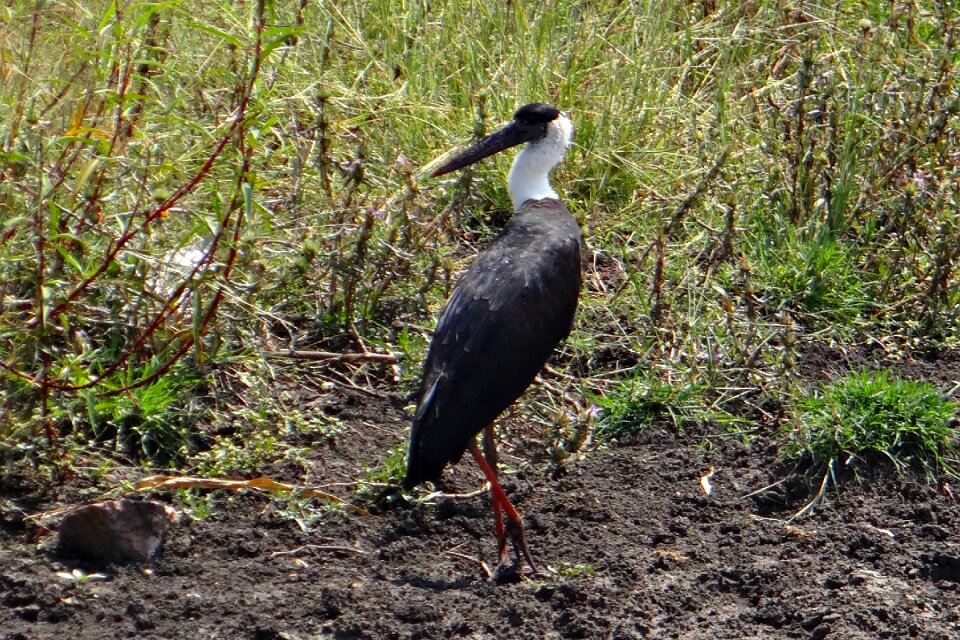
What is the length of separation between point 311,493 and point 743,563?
1.45m

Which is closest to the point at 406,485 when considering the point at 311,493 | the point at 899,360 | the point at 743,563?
the point at 311,493

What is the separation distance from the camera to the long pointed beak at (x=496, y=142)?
16.8ft

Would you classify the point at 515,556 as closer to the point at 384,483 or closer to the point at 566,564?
the point at 566,564

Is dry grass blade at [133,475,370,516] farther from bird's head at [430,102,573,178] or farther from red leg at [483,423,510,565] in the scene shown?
bird's head at [430,102,573,178]

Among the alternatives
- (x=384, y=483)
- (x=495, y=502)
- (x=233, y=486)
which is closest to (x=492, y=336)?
(x=495, y=502)

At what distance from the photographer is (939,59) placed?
18.3 feet

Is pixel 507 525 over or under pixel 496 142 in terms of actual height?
under

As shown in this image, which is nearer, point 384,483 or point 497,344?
point 497,344

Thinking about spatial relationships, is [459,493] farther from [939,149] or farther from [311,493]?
[939,149]

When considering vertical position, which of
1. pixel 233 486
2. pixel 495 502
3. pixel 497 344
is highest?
pixel 497 344

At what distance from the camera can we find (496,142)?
16.9 feet

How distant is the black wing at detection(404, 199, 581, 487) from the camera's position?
156 inches

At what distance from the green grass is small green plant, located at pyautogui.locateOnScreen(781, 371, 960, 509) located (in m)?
0.24

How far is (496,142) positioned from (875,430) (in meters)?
1.91
